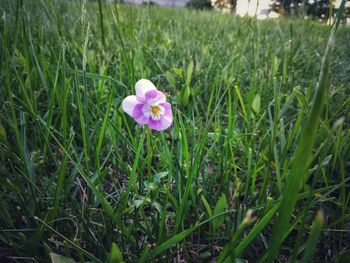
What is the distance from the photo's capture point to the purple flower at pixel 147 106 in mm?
758

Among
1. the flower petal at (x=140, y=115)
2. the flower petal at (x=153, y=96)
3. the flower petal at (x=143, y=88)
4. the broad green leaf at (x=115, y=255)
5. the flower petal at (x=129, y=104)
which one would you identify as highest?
the flower petal at (x=143, y=88)

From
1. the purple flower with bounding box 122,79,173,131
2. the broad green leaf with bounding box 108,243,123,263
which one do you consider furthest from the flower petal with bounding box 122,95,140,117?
the broad green leaf with bounding box 108,243,123,263

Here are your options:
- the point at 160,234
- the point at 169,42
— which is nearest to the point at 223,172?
the point at 160,234

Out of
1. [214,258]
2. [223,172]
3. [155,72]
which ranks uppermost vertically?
[155,72]

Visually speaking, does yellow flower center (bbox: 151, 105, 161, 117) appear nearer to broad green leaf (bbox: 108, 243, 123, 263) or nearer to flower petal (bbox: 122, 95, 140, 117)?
flower petal (bbox: 122, 95, 140, 117)

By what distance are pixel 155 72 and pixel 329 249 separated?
1.23 m

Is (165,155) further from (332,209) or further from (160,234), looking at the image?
(332,209)

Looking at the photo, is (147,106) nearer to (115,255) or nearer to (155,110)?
(155,110)

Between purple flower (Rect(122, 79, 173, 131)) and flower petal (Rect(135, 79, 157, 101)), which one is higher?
flower petal (Rect(135, 79, 157, 101))

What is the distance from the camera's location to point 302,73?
6.40ft

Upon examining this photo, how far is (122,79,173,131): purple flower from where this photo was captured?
0.76 m

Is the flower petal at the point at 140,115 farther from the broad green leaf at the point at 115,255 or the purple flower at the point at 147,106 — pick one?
the broad green leaf at the point at 115,255

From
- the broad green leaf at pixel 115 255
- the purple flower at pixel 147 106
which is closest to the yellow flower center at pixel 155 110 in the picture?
the purple flower at pixel 147 106

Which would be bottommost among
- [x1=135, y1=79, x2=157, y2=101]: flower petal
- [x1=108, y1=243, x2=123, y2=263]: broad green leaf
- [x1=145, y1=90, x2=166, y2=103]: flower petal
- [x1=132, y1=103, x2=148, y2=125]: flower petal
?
[x1=108, y1=243, x2=123, y2=263]: broad green leaf
